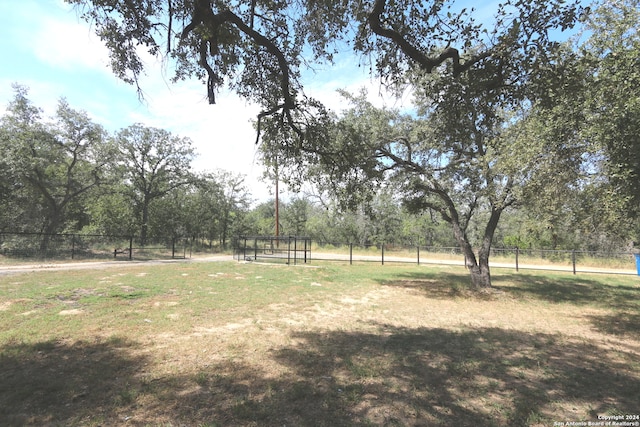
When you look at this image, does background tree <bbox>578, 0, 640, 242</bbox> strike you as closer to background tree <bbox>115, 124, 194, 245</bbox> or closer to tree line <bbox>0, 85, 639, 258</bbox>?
tree line <bbox>0, 85, 639, 258</bbox>

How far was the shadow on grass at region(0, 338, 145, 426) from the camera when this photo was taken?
9.32 feet

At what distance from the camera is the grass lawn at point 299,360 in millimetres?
3033

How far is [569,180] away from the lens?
752 cm

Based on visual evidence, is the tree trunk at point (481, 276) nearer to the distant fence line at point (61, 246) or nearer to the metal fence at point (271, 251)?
the metal fence at point (271, 251)

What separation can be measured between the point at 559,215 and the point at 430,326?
5.67 metres

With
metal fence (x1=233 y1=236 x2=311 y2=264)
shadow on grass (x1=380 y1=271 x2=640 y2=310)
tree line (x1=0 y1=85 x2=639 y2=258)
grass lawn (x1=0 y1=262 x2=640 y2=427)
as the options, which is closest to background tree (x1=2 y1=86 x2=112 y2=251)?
tree line (x1=0 y1=85 x2=639 y2=258)

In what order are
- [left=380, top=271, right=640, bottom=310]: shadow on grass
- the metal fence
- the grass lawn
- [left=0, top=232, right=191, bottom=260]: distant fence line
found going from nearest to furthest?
1. the grass lawn
2. [left=380, top=271, right=640, bottom=310]: shadow on grass
3. [left=0, top=232, right=191, bottom=260]: distant fence line
4. the metal fence

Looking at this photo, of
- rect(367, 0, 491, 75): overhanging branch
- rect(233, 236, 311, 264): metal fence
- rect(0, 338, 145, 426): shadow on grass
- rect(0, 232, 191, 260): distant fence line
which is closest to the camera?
rect(0, 338, 145, 426): shadow on grass

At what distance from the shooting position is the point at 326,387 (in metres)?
3.57

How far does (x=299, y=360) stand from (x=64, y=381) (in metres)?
2.70

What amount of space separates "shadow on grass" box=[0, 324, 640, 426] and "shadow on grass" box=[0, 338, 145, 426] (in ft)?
0.04

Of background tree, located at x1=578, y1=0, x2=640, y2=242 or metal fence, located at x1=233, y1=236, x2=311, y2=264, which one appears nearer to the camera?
background tree, located at x1=578, y1=0, x2=640, y2=242

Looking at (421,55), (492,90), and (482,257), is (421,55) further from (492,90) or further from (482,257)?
(482,257)

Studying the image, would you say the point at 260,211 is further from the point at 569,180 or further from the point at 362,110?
the point at 569,180
